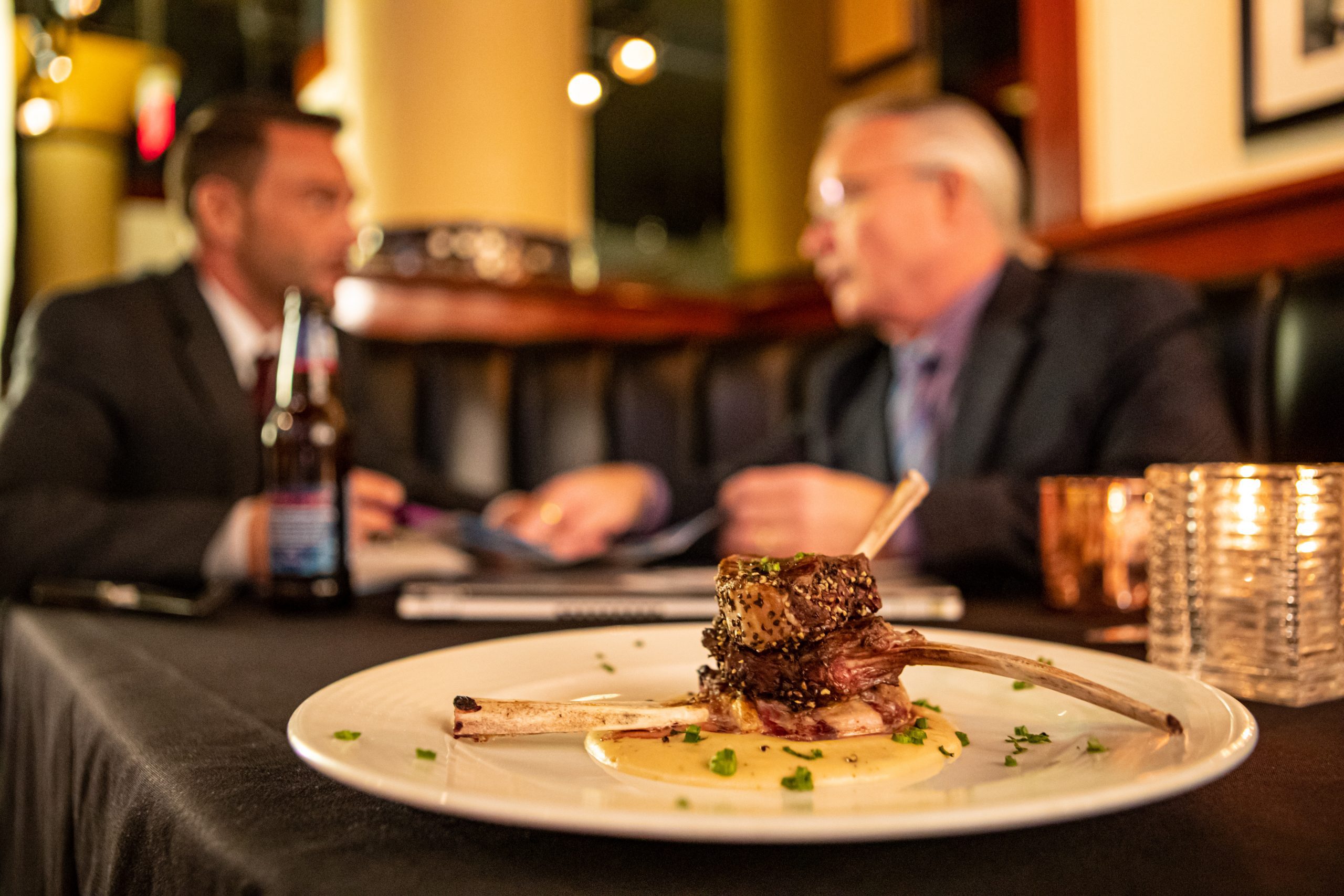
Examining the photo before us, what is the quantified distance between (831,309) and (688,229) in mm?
9670

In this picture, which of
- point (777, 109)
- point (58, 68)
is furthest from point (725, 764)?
point (777, 109)

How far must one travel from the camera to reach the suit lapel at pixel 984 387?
172 centimetres

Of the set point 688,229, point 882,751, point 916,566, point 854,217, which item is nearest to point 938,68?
point 854,217

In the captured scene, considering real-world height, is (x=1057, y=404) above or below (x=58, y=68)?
below

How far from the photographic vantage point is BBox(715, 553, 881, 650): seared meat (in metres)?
0.59

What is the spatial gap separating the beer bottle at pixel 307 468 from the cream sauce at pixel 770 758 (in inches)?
24.7

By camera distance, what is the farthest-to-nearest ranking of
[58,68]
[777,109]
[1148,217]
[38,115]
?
[777,109]
[38,115]
[58,68]
[1148,217]

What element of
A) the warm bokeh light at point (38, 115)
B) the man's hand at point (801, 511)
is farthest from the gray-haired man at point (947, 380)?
the warm bokeh light at point (38, 115)

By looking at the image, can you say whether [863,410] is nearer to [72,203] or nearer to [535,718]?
[535,718]

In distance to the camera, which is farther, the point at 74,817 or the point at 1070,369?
the point at 1070,369

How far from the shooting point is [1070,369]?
1674 mm

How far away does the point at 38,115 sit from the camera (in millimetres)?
3160

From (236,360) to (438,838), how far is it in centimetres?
167

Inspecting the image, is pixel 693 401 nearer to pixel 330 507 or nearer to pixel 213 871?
pixel 330 507
